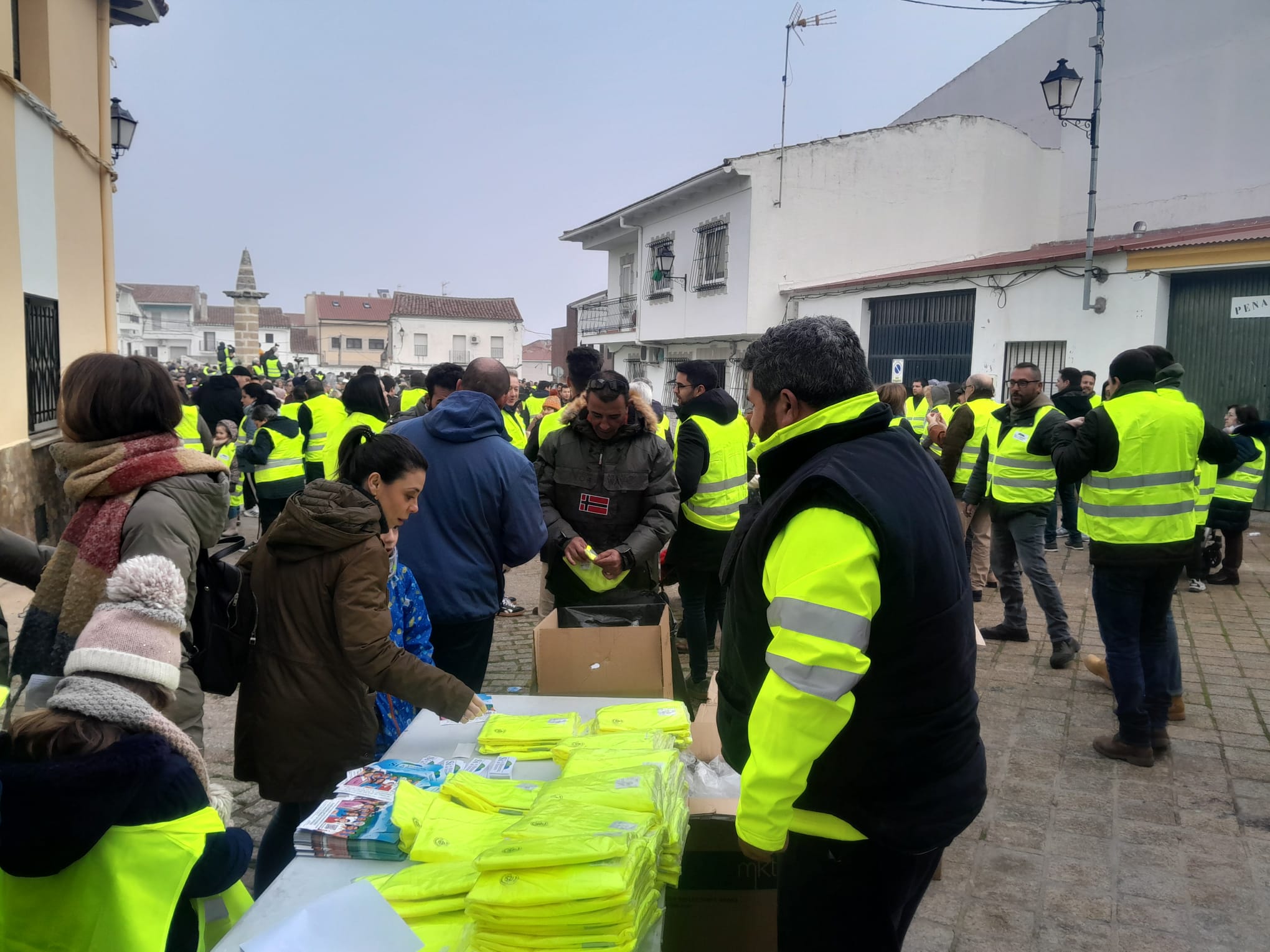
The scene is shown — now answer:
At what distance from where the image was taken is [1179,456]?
463cm

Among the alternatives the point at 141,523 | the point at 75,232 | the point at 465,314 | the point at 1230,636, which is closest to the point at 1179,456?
the point at 1230,636

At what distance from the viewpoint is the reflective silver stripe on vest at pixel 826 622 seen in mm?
1847

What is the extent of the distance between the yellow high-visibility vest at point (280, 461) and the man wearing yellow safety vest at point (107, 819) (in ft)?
22.7

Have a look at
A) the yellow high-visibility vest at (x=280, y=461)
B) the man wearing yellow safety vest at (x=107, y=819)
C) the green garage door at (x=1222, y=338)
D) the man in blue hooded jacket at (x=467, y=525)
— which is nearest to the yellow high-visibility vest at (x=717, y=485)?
the man in blue hooded jacket at (x=467, y=525)

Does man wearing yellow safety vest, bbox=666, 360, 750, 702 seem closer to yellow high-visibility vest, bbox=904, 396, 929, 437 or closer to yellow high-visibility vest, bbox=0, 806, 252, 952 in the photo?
yellow high-visibility vest, bbox=0, 806, 252, 952

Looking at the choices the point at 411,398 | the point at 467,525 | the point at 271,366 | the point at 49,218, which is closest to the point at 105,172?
the point at 49,218

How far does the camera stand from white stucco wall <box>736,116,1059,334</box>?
19.8 metres

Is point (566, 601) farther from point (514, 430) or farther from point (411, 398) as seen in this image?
point (411, 398)

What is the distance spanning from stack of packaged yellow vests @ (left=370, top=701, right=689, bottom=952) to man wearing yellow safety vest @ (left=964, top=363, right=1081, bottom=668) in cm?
446

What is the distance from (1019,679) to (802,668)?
471cm

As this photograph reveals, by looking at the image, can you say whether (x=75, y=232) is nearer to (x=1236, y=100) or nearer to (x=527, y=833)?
(x=527, y=833)

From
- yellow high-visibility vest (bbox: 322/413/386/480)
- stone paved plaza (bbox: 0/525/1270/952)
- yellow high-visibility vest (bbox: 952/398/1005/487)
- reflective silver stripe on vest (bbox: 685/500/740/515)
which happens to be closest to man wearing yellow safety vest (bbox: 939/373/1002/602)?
yellow high-visibility vest (bbox: 952/398/1005/487)

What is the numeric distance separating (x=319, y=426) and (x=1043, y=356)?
1070 centimetres

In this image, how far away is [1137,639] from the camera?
181 inches
